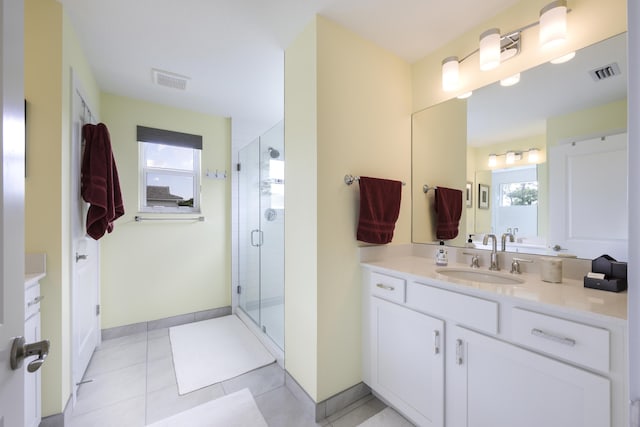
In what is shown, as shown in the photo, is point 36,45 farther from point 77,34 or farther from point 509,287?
→ point 509,287

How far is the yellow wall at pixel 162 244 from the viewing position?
257 cm

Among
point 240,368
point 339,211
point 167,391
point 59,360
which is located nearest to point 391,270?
point 339,211

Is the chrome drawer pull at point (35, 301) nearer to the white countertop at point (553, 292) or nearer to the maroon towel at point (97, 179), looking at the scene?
the maroon towel at point (97, 179)

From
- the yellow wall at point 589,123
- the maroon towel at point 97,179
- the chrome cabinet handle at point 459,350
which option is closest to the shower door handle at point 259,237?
the maroon towel at point 97,179

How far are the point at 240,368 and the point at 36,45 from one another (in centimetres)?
238

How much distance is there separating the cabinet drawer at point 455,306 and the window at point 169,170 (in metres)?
2.54

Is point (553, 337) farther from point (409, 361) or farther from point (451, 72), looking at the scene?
point (451, 72)

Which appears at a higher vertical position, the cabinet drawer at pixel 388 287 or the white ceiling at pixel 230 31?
the white ceiling at pixel 230 31

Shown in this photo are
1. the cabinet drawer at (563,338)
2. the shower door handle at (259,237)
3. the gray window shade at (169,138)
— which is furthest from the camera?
the shower door handle at (259,237)

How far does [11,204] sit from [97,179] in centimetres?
151

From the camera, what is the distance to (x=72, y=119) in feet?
5.32

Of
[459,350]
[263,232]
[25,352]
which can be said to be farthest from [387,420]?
[263,232]

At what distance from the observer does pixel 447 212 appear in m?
1.99

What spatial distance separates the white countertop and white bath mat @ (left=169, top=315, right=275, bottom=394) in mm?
1433
